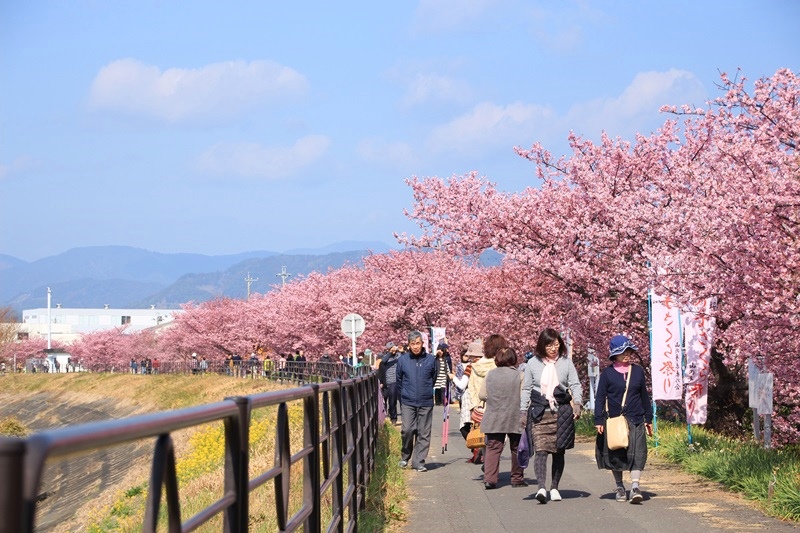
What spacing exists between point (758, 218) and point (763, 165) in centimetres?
108

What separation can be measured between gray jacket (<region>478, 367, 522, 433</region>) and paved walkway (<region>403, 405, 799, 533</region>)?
27.4 inches

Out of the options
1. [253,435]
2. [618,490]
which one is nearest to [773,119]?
[618,490]

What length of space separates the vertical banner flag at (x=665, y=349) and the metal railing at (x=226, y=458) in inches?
275

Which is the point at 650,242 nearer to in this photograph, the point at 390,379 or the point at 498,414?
the point at 390,379

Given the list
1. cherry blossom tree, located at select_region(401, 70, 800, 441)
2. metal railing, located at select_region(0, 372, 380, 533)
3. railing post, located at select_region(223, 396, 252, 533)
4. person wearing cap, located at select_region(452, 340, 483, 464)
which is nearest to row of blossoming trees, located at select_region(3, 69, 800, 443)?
cherry blossom tree, located at select_region(401, 70, 800, 441)

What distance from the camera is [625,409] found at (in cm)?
1076

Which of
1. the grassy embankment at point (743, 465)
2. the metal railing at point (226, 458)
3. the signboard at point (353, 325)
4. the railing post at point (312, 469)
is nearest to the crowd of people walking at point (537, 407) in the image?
the grassy embankment at point (743, 465)

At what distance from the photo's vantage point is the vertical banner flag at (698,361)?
1471cm

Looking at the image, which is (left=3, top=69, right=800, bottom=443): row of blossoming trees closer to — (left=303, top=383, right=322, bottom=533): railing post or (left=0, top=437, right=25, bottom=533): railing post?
(left=303, top=383, right=322, bottom=533): railing post

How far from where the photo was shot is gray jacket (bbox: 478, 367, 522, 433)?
39.7ft

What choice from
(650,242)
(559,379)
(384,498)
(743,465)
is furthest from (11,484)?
(650,242)

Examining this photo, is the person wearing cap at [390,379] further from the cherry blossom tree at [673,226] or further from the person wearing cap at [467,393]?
the person wearing cap at [467,393]

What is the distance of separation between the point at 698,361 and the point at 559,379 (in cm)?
422

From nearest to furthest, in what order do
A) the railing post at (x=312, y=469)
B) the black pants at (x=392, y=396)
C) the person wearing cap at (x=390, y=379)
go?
1. the railing post at (x=312, y=469)
2. the person wearing cap at (x=390, y=379)
3. the black pants at (x=392, y=396)
